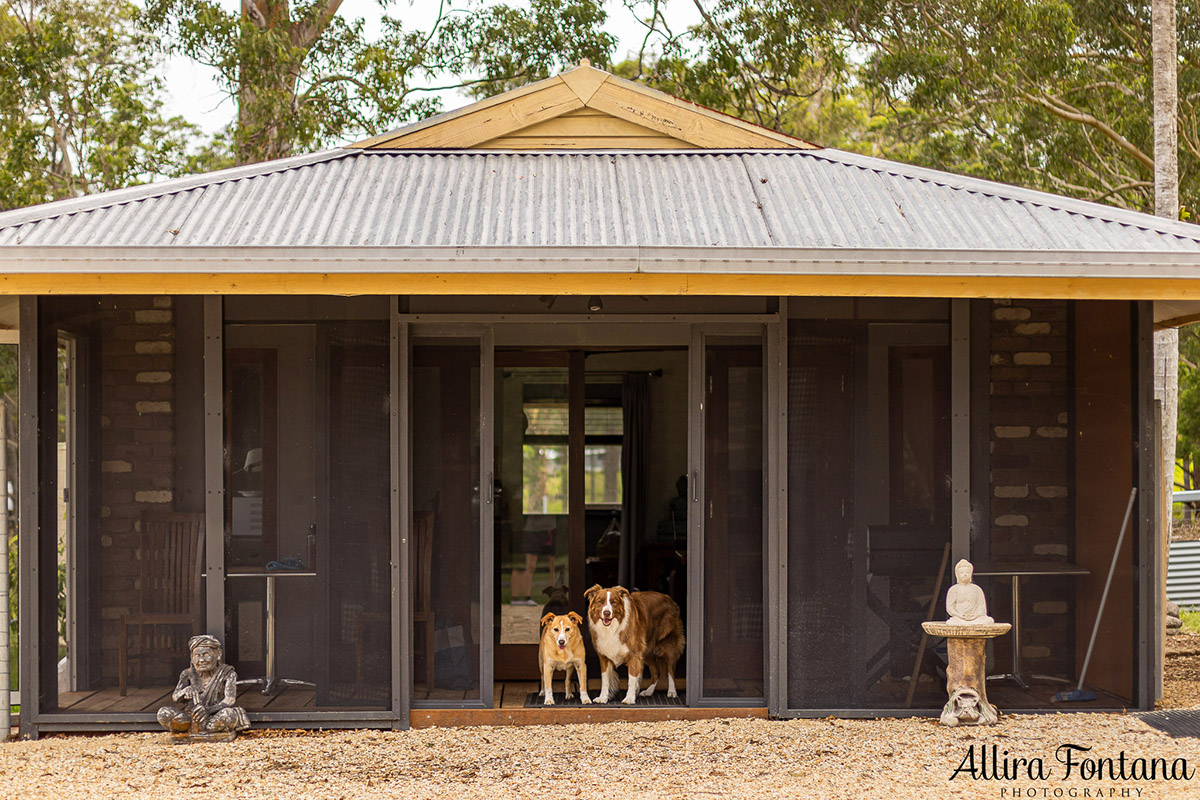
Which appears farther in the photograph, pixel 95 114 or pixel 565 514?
pixel 95 114

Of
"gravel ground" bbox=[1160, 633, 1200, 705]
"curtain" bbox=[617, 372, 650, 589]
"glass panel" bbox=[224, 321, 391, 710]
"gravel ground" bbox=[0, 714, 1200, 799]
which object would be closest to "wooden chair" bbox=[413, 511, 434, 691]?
"glass panel" bbox=[224, 321, 391, 710]

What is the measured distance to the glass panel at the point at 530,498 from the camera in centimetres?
660

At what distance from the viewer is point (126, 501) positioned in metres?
5.49

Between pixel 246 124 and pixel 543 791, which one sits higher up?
pixel 246 124

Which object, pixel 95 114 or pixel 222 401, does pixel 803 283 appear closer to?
pixel 222 401

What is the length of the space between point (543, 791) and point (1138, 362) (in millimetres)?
3460

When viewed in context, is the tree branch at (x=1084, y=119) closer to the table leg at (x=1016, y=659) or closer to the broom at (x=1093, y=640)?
the broom at (x=1093, y=640)

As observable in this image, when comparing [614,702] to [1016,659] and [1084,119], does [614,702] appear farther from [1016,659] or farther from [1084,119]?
[1084,119]

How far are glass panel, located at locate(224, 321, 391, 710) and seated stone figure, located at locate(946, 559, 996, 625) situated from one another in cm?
262

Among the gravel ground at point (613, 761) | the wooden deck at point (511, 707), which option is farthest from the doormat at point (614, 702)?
the gravel ground at point (613, 761)

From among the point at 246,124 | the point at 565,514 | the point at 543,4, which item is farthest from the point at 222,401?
the point at 543,4

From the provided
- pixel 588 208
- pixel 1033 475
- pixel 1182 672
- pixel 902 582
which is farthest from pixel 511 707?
pixel 1182 672

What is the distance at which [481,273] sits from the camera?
194 inches

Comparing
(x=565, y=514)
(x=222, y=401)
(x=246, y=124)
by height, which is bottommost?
(x=565, y=514)
